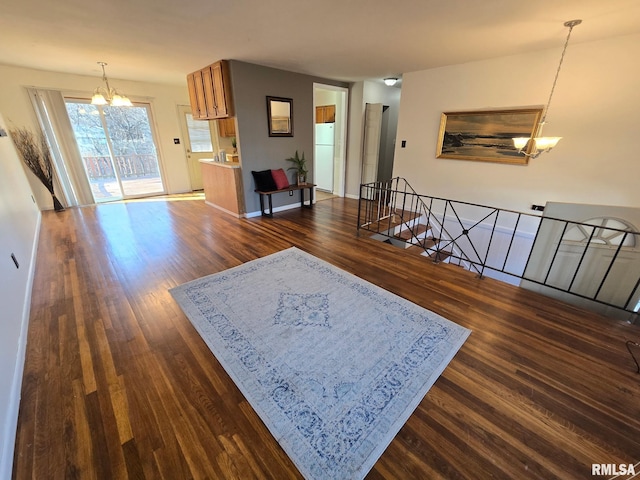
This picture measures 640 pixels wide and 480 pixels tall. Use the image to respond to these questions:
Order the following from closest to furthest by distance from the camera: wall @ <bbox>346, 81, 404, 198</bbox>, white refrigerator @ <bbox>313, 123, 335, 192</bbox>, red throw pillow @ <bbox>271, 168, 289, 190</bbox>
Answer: red throw pillow @ <bbox>271, 168, 289, 190</bbox> → wall @ <bbox>346, 81, 404, 198</bbox> → white refrigerator @ <bbox>313, 123, 335, 192</bbox>

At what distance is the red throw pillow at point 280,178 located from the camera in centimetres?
497

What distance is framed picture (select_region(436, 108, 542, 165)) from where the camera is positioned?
364 cm

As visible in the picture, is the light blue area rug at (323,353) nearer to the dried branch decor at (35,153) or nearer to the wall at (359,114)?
the wall at (359,114)

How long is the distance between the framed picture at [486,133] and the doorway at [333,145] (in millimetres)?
2402

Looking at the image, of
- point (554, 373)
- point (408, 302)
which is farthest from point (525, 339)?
point (408, 302)

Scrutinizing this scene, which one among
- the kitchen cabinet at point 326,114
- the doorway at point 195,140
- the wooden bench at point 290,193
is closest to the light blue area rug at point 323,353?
the wooden bench at point 290,193

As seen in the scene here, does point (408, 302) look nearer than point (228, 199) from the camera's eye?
Yes

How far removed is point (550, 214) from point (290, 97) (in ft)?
14.9

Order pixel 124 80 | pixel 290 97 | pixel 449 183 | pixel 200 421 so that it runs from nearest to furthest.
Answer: pixel 200 421, pixel 449 183, pixel 290 97, pixel 124 80

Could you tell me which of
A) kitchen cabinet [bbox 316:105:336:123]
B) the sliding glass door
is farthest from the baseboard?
kitchen cabinet [bbox 316:105:336:123]

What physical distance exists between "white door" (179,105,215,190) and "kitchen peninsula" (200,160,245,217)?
1704 mm

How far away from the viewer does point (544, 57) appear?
3.33 m

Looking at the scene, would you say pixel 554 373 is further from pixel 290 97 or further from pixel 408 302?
pixel 290 97

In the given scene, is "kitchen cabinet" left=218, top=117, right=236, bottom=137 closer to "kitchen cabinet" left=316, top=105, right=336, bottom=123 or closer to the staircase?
"kitchen cabinet" left=316, top=105, right=336, bottom=123
